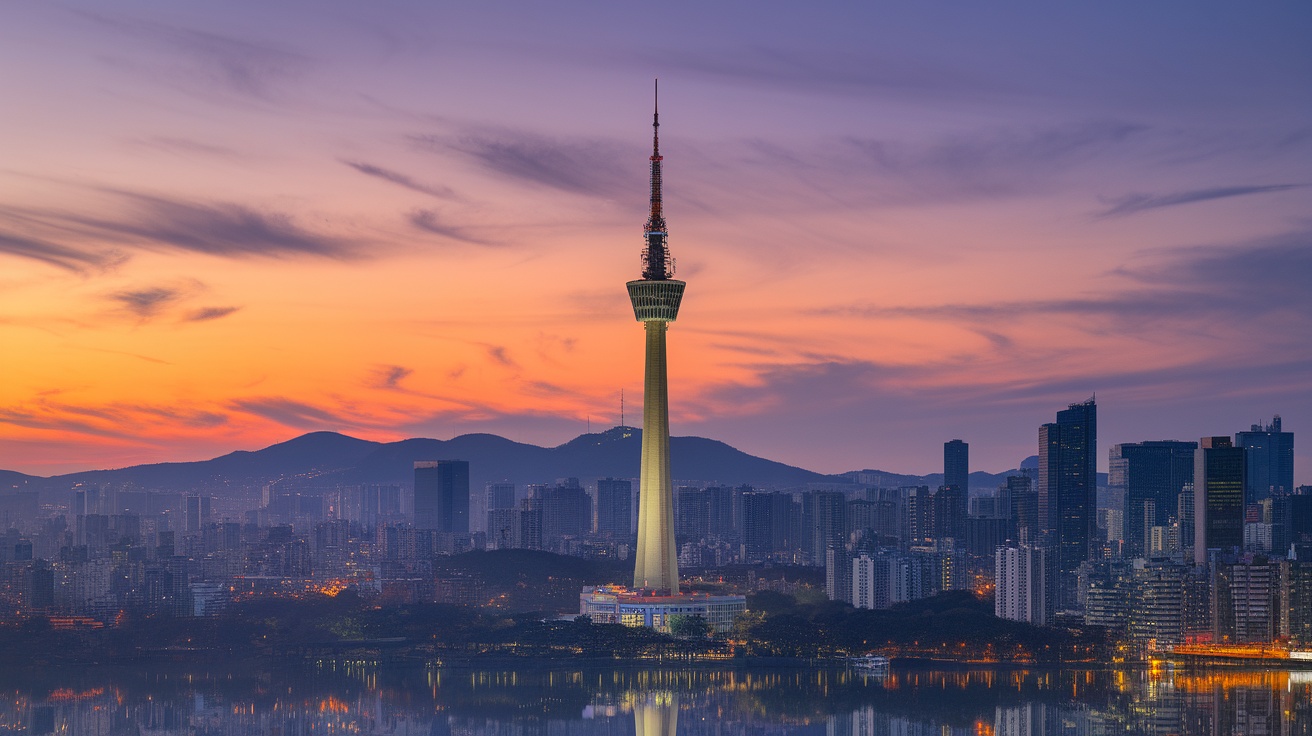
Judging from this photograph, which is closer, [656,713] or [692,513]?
[656,713]

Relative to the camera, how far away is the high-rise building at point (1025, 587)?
203ft

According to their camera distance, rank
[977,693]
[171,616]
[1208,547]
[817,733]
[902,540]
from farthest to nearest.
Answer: [902,540] → [1208,547] → [171,616] → [977,693] → [817,733]

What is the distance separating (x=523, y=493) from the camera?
15350cm

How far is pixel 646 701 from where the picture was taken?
4559 cm

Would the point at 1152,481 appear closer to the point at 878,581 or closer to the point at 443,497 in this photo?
the point at 878,581

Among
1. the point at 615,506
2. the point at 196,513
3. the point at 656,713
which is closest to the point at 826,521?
the point at 615,506

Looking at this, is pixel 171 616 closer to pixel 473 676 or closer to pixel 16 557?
pixel 473 676

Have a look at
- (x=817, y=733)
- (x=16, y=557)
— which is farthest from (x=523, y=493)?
(x=817, y=733)

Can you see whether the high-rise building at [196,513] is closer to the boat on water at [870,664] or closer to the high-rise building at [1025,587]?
the high-rise building at [1025,587]

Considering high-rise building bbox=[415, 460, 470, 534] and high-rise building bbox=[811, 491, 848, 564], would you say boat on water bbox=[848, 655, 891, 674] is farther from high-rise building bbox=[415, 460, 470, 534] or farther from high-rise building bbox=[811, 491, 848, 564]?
high-rise building bbox=[415, 460, 470, 534]

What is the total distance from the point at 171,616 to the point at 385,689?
699 inches

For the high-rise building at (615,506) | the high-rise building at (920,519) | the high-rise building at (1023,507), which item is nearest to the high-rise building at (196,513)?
the high-rise building at (615,506)

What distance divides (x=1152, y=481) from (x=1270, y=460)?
9654 millimetres

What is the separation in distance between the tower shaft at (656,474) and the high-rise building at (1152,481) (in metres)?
44.3
